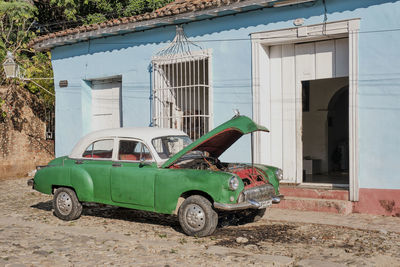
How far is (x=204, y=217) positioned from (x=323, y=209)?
2.64 meters

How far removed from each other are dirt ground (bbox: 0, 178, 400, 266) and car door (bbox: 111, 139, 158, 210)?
0.48 metres

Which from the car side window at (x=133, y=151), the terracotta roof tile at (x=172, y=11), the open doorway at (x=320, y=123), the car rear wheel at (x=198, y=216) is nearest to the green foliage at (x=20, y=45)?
the terracotta roof tile at (x=172, y=11)

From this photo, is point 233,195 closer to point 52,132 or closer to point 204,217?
point 204,217

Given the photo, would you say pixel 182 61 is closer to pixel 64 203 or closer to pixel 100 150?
pixel 100 150

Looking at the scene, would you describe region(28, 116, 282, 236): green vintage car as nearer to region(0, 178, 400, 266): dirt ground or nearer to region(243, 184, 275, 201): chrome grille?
region(243, 184, 275, 201): chrome grille

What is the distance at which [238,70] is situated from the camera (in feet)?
30.3

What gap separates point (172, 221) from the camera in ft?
24.9

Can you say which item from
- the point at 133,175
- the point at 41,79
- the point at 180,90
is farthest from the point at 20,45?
the point at 133,175

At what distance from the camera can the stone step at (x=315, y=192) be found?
8016mm

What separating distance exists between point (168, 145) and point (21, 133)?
29.7 ft

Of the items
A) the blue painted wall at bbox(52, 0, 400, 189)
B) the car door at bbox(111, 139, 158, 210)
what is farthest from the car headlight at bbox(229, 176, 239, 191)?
the blue painted wall at bbox(52, 0, 400, 189)

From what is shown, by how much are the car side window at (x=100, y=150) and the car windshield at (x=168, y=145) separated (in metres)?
0.80

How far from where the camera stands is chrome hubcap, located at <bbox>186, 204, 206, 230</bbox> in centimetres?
624

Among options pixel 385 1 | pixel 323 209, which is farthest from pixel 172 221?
pixel 385 1
